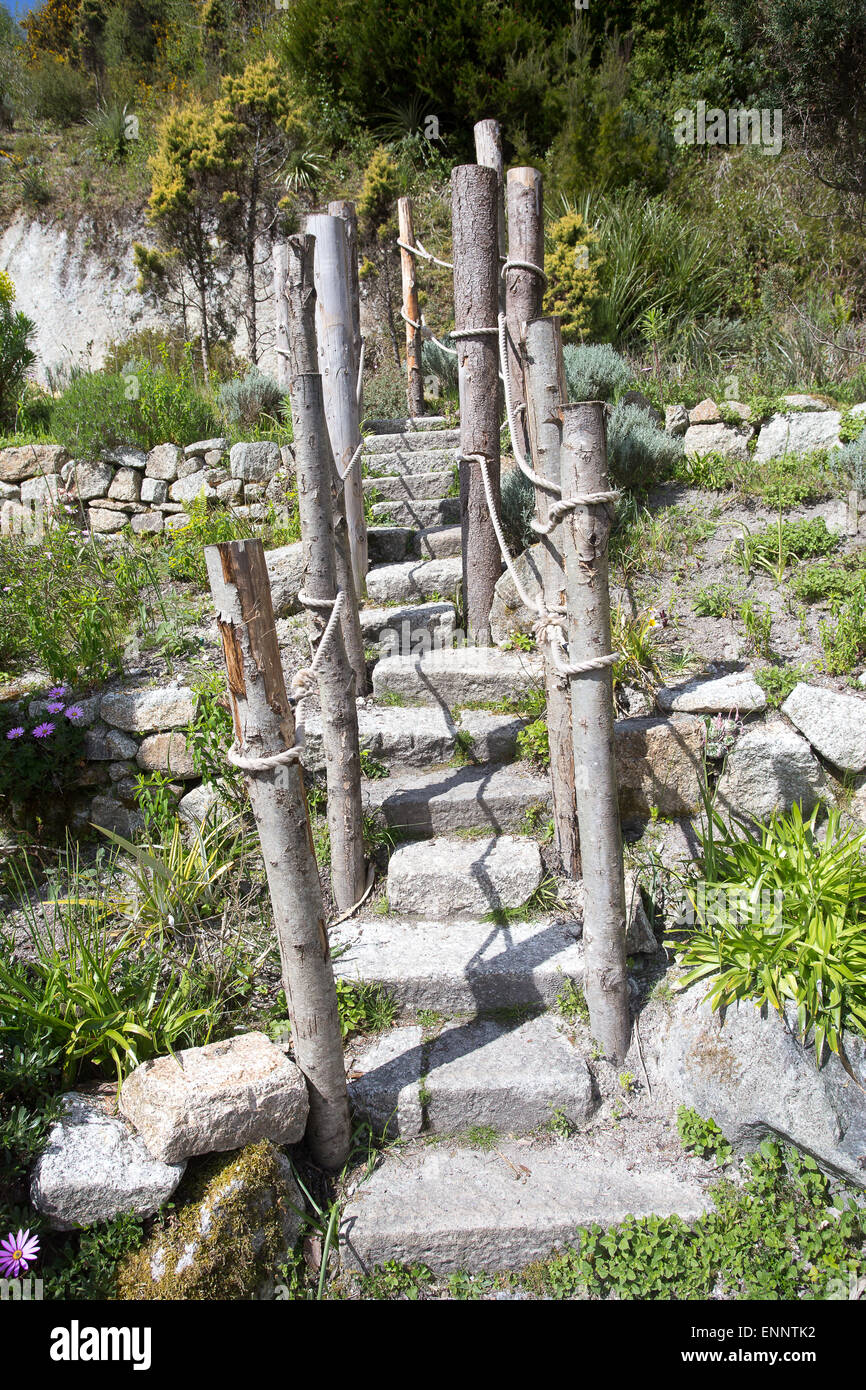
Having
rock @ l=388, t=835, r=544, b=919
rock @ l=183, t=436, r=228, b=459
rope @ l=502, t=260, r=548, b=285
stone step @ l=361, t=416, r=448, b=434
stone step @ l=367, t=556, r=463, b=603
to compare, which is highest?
rope @ l=502, t=260, r=548, b=285

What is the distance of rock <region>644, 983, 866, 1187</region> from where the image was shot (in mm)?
2281

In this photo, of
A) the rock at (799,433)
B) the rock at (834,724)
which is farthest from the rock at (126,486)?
the rock at (834,724)

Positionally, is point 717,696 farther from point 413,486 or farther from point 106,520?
point 106,520

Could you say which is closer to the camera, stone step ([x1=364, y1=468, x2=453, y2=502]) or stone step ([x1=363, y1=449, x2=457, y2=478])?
stone step ([x1=364, y1=468, x2=453, y2=502])

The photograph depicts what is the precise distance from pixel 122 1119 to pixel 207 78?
1517 centimetres

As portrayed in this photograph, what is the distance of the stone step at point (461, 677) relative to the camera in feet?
12.6

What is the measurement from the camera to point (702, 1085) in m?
2.51

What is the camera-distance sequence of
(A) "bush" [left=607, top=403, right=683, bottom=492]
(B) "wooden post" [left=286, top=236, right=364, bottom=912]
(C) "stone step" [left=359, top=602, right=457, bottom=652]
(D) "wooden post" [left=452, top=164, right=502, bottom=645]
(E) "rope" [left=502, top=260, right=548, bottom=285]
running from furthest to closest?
1. (A) "bush" [left=607, top=403, right=683, bottom=492]
2. (C) "stone step" [left=359, top=602, right=457, bottom=652]
3. (D) "wooden post" [left=452, top=164, right=502, bottom=645]
4. (E) "rope" [left=502, top=260, right=548, bottom=285]
5. (B) "wooden post" [left=286, top=236, right=364, bottom=912]

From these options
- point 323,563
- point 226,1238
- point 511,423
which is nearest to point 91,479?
point 323,563

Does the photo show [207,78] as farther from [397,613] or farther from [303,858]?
[303,858]

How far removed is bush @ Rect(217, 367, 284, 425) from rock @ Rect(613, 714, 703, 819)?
4.75 metres

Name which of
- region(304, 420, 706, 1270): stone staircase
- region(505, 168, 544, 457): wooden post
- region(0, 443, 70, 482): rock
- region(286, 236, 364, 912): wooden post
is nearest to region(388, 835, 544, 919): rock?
region(304, 420, 706, 1270): stone staircase

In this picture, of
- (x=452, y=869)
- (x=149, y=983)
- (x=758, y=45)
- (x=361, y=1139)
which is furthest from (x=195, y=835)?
(x=758, y=45)

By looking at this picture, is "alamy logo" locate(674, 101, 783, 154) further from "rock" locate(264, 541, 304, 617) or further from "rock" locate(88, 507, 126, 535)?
"rock" locate(88, 507, 126, 535)
